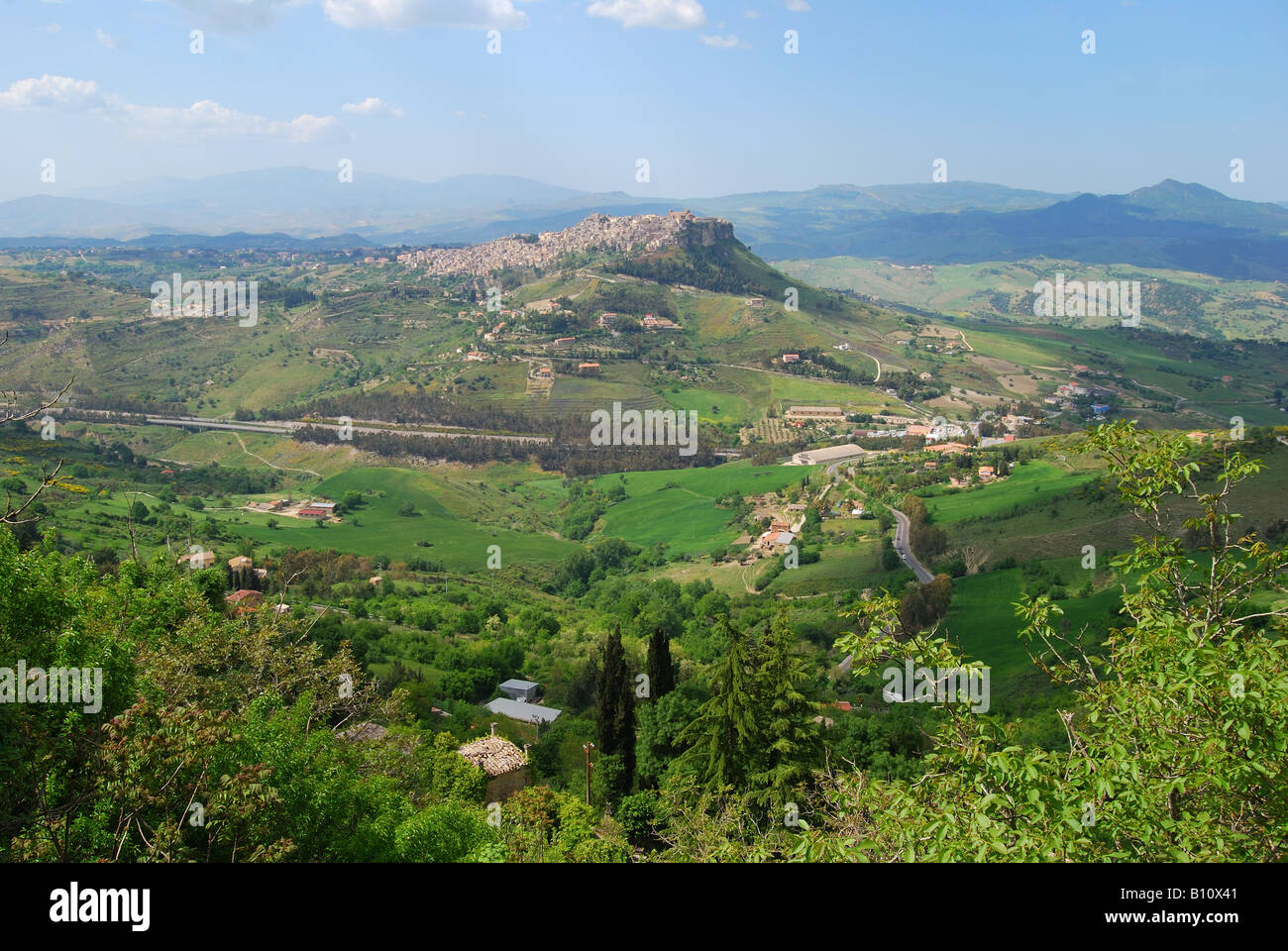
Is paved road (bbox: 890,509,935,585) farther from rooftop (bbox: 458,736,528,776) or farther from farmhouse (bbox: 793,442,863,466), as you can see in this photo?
rooftop (bbox: 458,736,528,776)

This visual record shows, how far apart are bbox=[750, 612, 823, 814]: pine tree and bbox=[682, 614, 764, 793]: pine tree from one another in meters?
0.32

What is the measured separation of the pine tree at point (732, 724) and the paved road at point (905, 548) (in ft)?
87.5

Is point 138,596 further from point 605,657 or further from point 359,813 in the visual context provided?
point 605,657

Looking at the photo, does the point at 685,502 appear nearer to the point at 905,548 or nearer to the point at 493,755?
the point at 905,548

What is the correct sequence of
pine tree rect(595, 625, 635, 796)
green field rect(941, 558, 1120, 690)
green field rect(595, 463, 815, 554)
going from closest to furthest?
pine tree rect(595, 625, 635, 796) → green field rect(941, 558, 1120, 690) → green field rect(595, 463, 815, 554)

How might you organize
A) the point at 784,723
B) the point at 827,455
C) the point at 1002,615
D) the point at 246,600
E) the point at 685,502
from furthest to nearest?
the point at 827,455
the point at 685,502
the point at 1002,615
the point at 246,600
the point at 784,723

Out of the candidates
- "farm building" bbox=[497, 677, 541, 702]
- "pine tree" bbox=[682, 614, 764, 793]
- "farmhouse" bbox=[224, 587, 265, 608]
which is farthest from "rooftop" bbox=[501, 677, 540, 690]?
"pine tree" bbox=[682, 614, 764, 793]

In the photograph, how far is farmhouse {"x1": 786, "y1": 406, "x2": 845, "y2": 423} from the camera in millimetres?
91469

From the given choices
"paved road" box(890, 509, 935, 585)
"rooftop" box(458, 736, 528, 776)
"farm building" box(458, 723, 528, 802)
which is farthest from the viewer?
"paved road" box(890, 509, 935, 585)

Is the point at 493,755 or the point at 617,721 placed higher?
the point at 617,721

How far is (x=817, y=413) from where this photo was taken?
92938 millimetres

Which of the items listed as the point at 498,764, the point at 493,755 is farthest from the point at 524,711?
the point at 498,764

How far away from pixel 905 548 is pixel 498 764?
33102 millimetres
